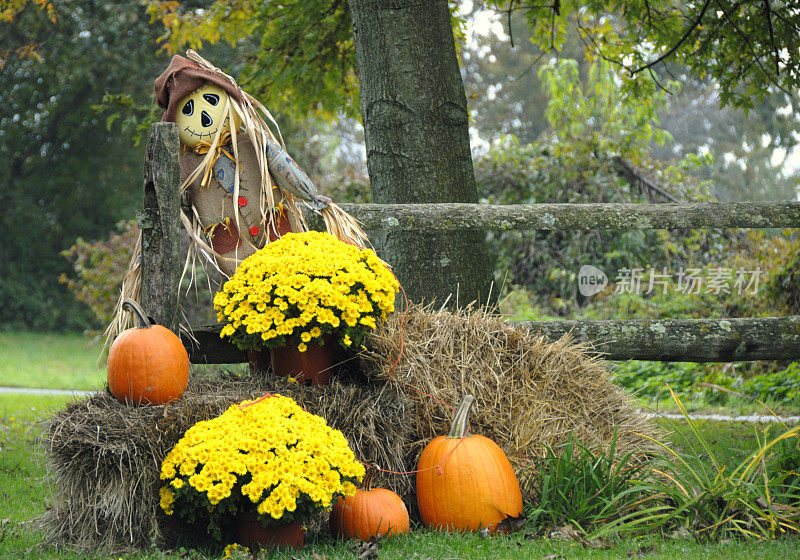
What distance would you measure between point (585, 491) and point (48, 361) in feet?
37.4

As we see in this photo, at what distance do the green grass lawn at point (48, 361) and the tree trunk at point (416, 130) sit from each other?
13.2 ft

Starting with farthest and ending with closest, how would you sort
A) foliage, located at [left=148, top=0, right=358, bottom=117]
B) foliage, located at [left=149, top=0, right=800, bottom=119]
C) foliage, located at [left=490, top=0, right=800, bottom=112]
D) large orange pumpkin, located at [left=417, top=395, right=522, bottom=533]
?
1. foliage, located at [left=148, top=0, right=358, bottom=117]
2. foliage, located at [left=149, top=0, right=800, bottom=119]
3. foliage, located at [left=490, top=0, right=800, bottom=112]
4. large orange pumpkin, located at [left=417, top=395, right=522, bottom=533]

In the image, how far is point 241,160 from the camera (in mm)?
3463

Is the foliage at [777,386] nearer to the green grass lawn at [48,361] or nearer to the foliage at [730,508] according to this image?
the foliage at [730,508]

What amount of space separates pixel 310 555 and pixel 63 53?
17.2 m

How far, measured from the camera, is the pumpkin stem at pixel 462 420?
9.75 feet

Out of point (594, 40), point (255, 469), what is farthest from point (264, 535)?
point (594, 40)

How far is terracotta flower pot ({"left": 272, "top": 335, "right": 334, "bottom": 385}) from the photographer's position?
306cm

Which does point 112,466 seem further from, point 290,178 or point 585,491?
point 585,491

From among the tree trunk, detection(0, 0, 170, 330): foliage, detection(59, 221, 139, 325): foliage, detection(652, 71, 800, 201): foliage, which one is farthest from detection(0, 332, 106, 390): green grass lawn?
detection(652, 71, 800, 201): foliage

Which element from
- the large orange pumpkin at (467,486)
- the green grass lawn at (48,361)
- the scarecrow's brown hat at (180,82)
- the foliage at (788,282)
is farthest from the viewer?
the green grass lawn at (48,361)

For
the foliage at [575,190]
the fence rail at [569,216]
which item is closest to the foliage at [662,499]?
the fence rail at [569,216]

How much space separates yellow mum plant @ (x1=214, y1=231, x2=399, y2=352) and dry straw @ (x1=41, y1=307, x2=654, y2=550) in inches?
7.3

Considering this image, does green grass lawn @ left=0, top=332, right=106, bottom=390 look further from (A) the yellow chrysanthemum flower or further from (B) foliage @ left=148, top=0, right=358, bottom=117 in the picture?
(A) the yellow chrysanthemum flower
